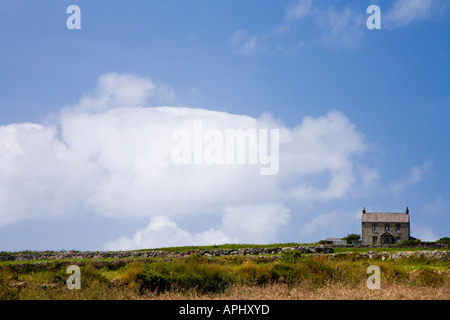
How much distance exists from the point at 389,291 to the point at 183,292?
6945 millimetres

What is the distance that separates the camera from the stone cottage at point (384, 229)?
7519 centimetres

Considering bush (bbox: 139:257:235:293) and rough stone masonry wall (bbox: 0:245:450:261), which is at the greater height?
bush (bbox: 139:257:235:293)

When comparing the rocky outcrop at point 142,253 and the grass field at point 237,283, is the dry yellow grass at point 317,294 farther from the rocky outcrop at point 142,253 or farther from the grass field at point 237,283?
the rocky outcrop at point 142,253

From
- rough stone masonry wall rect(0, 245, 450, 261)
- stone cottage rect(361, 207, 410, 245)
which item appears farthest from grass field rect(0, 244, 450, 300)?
stone cottage rect(361, 207, 410, 245)

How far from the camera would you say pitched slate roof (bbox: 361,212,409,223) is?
7596 centimetres

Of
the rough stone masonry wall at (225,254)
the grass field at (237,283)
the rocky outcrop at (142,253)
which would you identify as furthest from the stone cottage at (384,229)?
the grass field at (237,283)

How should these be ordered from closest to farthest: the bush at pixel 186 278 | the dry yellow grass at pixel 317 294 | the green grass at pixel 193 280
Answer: the dry yellow grass at pixel 317 294, the green grass at pixel 193 280, the bush at pixel 186 278

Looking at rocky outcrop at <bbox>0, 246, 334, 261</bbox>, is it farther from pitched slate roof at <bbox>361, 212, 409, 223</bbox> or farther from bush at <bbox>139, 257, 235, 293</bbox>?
pitched slate roof at <bbox>361, 212, 409, 223</bbox>
